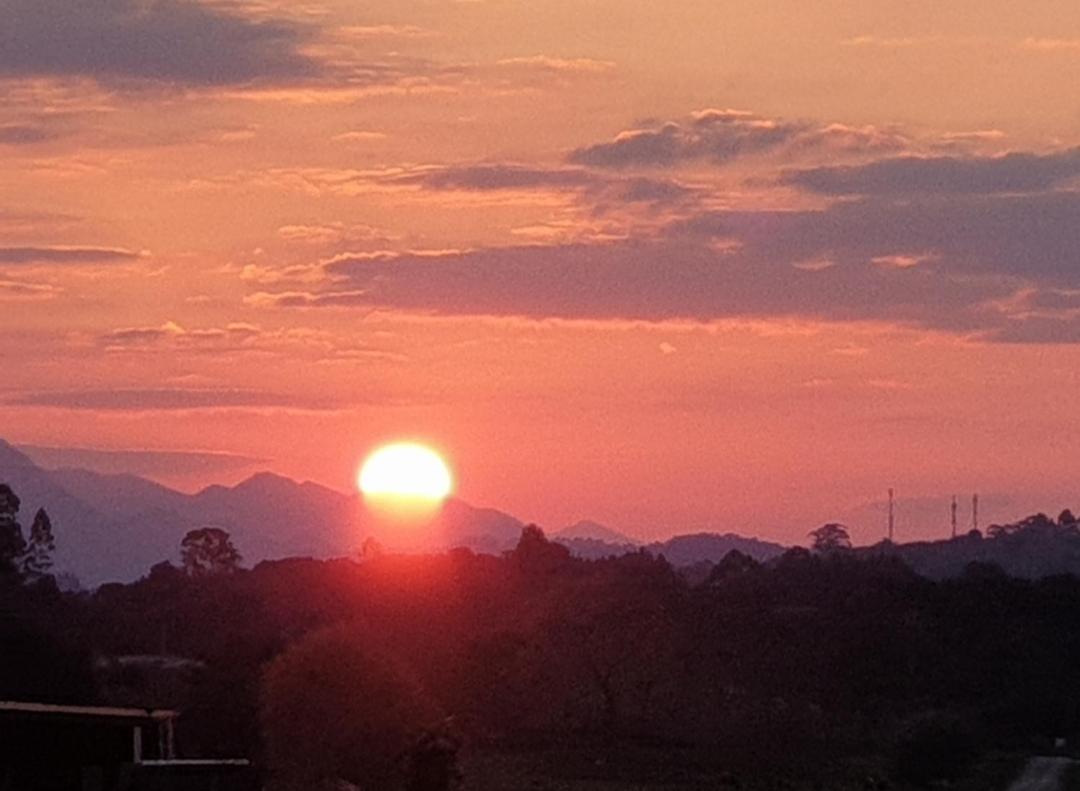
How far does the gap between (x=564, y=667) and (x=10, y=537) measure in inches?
1133

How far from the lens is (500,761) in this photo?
77.4 metres

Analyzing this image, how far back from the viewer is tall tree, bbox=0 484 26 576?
10644 cm

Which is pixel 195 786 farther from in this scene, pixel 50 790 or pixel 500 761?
pixel 500 761

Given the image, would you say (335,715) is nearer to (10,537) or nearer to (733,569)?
(10,537)

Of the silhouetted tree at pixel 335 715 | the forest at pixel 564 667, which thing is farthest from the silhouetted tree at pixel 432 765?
the silhouetted tree at pixel 335 715

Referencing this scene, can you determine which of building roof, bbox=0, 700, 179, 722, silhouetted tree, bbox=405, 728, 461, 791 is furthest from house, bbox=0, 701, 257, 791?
silhouetted tree, bbox=405, 728, 461, 791

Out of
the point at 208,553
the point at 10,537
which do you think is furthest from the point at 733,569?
the point at 10,537

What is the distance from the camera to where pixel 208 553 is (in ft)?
462

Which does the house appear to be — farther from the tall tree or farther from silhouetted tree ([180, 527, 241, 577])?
silhouetted tree ([180, 527, 241, 577])

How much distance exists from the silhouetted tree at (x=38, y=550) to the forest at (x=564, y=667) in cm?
23

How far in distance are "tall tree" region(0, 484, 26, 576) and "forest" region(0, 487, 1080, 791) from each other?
20 cm

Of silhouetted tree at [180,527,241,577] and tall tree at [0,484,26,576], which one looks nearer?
tall tree at [0,484,26,576]

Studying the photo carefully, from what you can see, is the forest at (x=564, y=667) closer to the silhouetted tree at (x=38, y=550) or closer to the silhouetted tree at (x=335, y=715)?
the silhouetted tree at (x=335, y=715)

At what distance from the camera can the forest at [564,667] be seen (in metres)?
67.0
